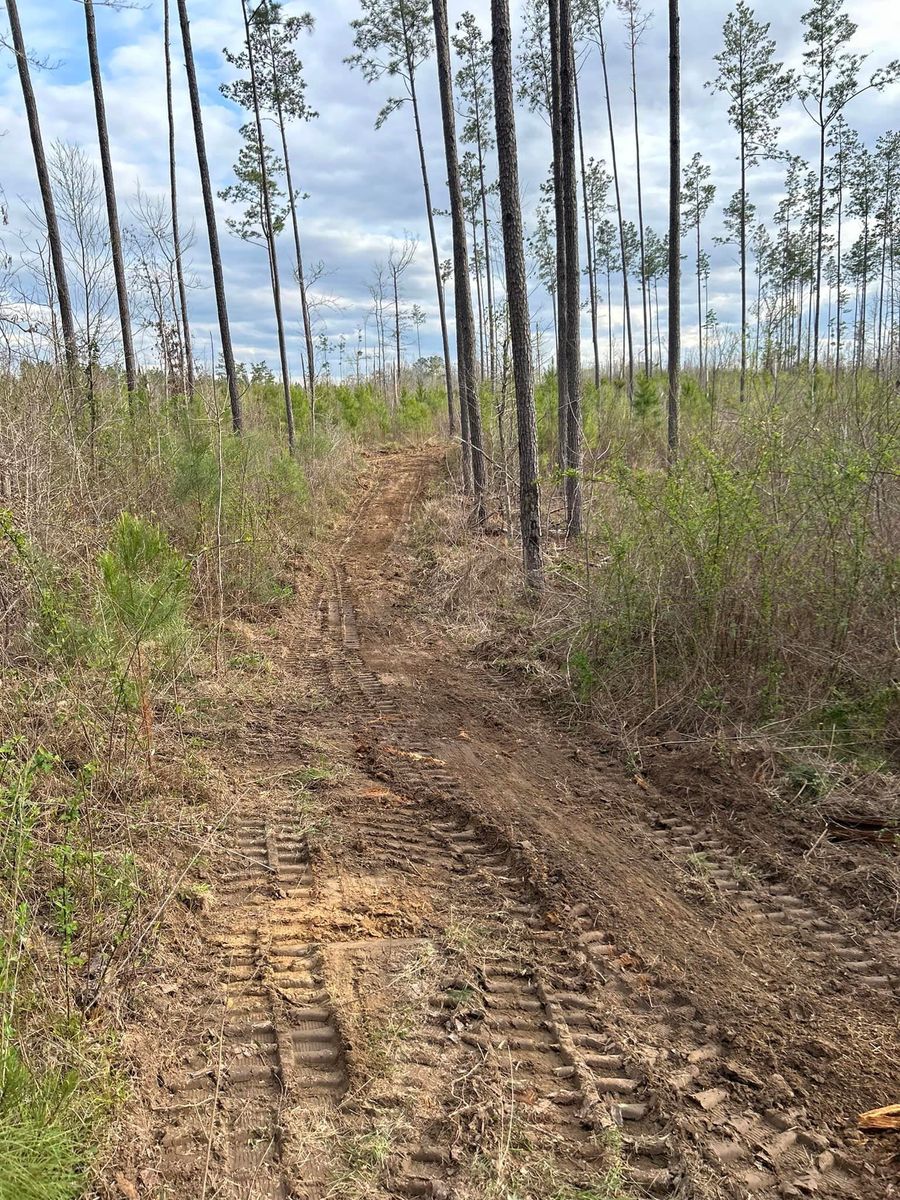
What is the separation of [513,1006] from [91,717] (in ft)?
9.30

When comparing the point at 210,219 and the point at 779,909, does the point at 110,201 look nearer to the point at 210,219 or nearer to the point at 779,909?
the point at 210,219

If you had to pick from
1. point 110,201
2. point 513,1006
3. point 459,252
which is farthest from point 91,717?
point 110,201

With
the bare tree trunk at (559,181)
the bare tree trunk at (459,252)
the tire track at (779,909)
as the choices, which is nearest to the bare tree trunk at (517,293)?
the bare tree trunk at (559,181)

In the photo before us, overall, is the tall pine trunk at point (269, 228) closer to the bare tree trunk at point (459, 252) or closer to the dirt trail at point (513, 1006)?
the bare tree trunk at point (459, 252)

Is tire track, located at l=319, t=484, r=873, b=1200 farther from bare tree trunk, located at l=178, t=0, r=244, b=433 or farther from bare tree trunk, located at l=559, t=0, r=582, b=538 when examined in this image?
bare tree trunk, located at l=178, t=0, r=244, b=433

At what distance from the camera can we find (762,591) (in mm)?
4812

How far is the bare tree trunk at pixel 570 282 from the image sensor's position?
29.1 ft

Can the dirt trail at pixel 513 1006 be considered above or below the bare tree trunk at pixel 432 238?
below

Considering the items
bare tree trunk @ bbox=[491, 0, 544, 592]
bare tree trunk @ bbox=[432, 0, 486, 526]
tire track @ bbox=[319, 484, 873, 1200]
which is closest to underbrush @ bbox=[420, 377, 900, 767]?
bare tree trunk @ bbox=[491, 0, 544, 592]

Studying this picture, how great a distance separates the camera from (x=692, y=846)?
3.55m

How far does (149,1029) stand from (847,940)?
2719mm

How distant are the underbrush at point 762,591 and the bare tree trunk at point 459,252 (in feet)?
17.0

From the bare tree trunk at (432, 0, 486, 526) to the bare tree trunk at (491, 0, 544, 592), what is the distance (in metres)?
2.93

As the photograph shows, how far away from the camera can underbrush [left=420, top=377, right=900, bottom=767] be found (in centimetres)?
445
